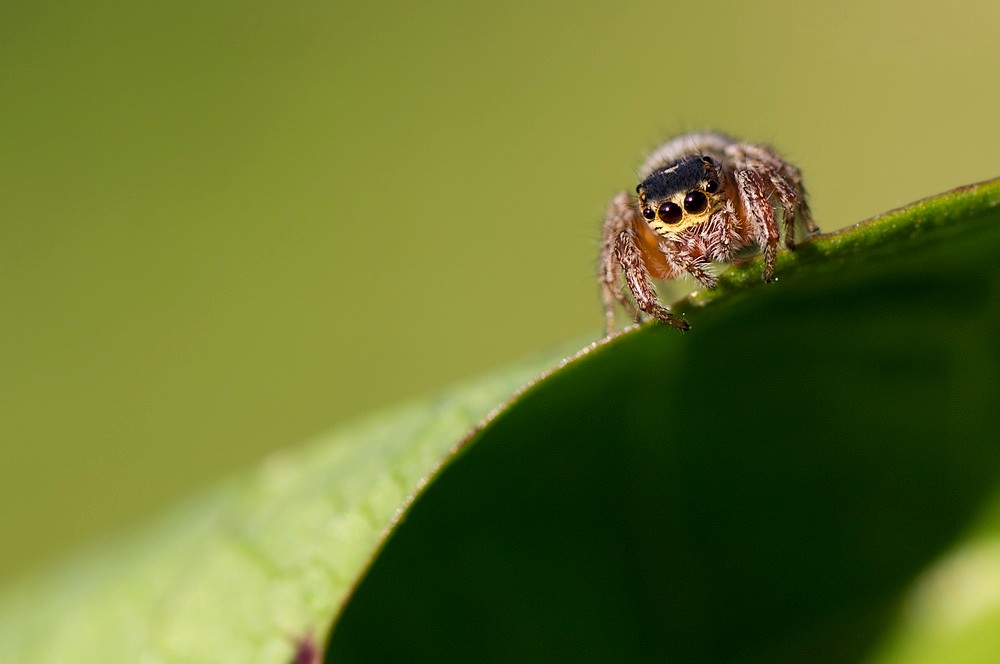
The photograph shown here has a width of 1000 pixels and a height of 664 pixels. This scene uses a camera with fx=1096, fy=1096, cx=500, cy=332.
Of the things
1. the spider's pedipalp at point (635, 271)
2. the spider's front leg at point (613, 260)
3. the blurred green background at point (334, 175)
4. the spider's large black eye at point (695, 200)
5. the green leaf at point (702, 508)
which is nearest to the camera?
the green leaf at point (702, 508)

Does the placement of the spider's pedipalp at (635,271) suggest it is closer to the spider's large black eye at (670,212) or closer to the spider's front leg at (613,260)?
the spider's front leg at (613,260)

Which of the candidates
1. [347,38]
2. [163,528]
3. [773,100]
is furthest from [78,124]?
[163,528]

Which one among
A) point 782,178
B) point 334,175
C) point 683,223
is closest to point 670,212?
point 683,223

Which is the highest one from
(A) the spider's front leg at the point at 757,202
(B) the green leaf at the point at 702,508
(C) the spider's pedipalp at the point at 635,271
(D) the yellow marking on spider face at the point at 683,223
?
(A) the spider's front leg at the point at 757,202

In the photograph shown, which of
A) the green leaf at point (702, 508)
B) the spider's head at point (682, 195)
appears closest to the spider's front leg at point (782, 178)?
the spider's head at point (682, 195)

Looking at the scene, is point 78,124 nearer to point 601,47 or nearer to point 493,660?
point 601,47

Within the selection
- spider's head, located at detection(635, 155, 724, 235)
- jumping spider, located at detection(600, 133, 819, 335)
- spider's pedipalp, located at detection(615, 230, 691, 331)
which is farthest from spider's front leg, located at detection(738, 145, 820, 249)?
spider's pedipalp, located at detection(615, 230, 691, 331)
